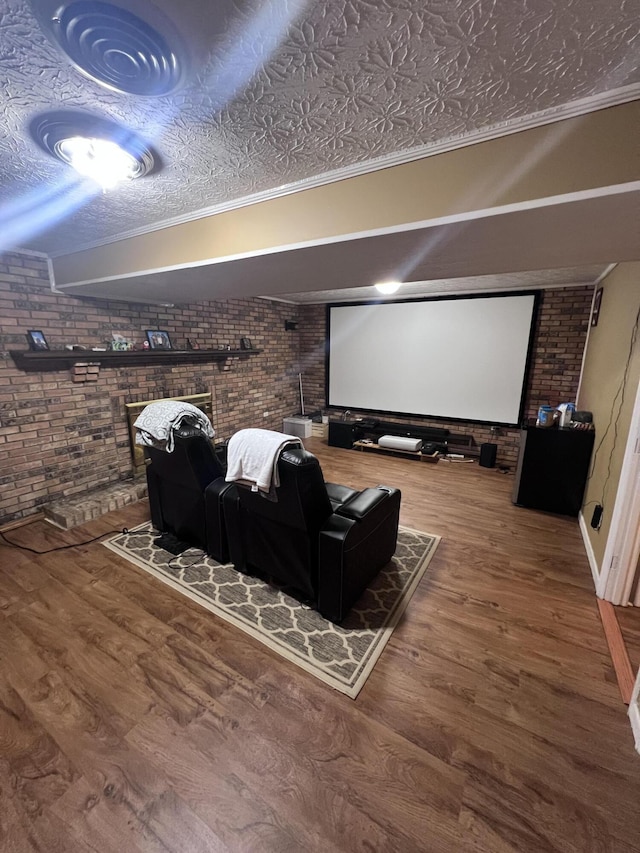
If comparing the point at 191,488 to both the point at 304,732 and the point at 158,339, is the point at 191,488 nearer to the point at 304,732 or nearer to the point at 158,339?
the point at 304,732

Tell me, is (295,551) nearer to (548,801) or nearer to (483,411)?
(548,801)

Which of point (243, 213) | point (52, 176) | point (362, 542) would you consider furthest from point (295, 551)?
point (52, 176)

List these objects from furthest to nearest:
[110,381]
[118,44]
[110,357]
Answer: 1. [110,381]
2. [110,357]
3. [118,44]

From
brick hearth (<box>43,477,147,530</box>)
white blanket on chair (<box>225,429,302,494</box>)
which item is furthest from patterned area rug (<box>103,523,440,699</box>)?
white blanket on chair (<box>225,429,302,494</box>)

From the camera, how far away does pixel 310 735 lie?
1425 mm

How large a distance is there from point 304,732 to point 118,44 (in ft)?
7.81

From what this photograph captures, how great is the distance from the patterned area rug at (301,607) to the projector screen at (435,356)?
9.16 feet

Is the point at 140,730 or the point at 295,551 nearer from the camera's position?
the point at 140,730

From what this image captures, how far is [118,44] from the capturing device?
833 mm

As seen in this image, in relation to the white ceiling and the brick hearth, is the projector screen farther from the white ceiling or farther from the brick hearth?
the brick hearth

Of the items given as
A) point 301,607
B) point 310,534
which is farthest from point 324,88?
point 301,607

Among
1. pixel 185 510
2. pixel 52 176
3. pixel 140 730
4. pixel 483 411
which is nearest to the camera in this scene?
pixel 140 730

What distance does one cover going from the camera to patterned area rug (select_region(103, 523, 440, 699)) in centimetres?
176

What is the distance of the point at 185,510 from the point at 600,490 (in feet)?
10.7
